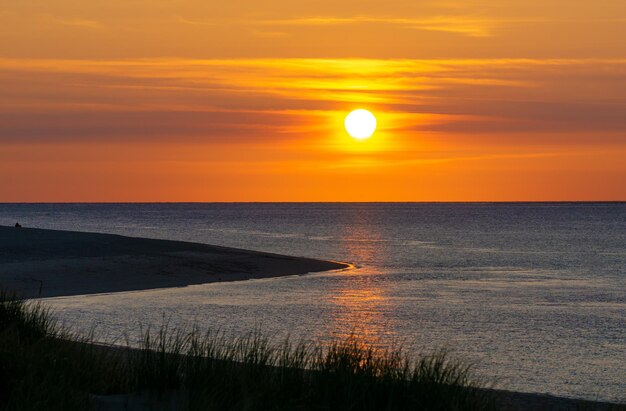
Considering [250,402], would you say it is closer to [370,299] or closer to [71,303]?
[71,303]

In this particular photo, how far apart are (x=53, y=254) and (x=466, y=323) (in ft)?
79.4

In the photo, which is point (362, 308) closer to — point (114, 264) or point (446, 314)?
point (446, 314)

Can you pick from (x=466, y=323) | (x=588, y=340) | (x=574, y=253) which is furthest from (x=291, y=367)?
(x=574, y=253)

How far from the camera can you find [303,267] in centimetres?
5103

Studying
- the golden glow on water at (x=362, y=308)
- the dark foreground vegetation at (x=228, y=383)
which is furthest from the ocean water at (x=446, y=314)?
the dark foreground vegetation at (x=228, y=383)

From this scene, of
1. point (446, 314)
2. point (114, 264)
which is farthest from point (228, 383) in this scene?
point (114, 264)

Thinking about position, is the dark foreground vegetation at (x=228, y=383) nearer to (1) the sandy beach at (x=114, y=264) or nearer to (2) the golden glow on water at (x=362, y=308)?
(2) the golden glow on water at (x=362, y=308)

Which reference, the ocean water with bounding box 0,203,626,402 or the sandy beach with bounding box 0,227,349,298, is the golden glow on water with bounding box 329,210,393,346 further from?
the sandy beach with bounding box 0,227,349,298

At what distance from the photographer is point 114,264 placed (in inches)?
1761

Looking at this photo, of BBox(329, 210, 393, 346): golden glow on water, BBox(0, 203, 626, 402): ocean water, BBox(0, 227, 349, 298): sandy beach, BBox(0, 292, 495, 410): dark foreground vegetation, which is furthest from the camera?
BBox(0, 227, 349, 298): sandy beach

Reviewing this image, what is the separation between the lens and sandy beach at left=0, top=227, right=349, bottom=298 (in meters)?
38.2

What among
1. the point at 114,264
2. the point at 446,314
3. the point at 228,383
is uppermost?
the point at 114,264

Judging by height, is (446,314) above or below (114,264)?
below

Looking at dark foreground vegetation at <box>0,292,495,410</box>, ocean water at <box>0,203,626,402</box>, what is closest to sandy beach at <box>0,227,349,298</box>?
ocean water at <box>0,203,626,402</box>
